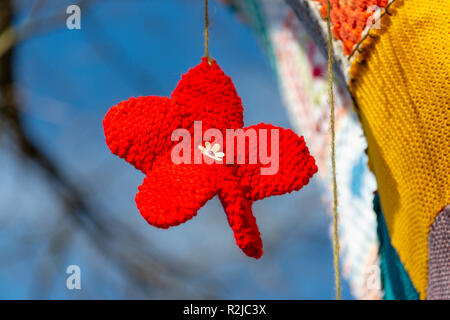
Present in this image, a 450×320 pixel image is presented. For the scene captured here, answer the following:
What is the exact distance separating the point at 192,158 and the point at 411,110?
0.18 meters

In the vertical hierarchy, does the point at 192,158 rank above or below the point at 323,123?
below

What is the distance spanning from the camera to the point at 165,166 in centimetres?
36

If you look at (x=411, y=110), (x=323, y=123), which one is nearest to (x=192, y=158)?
(x=411, y=110)

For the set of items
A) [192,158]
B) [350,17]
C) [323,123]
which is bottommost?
[192,158]

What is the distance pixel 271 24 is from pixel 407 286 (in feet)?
1.67

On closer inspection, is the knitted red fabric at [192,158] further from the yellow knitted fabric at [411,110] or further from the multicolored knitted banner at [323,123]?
the multicolored knitted banner at [323,123]

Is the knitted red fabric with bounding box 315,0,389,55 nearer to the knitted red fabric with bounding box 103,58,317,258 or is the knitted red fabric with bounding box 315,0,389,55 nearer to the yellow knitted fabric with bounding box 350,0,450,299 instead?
the yellow knitted fabric with bounding box 350,0,450,299

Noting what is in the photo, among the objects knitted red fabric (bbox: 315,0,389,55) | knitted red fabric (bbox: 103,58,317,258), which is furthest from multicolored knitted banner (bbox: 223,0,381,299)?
knitted red fabric (bbox: 103,58,317,258)

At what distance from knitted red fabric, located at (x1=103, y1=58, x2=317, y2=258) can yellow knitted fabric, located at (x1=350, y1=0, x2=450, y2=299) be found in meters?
0.11

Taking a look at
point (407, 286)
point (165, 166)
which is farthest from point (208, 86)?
point (407, 286)

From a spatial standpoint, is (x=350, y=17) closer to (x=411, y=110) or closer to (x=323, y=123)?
(x=411, y=110)

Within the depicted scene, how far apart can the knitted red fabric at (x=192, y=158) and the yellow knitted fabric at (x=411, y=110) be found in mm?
111

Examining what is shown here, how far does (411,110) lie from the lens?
16.3 inches

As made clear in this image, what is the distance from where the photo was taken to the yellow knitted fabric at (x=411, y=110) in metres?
0.40
